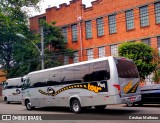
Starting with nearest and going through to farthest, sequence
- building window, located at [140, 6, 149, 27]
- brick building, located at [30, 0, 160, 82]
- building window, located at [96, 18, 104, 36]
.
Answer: brick building, located at [30, 0, 160, 82], building window, located at [140, 6, 149, 27], building window, located at [96, 18, 104, 36]

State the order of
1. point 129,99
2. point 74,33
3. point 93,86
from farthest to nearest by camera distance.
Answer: point 74,33
point 93,86
point 129,99

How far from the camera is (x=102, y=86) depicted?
54.6 ft

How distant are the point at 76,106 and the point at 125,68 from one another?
13.0 ft

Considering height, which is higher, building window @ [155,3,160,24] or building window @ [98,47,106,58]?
building window @ [155,3,160,24]

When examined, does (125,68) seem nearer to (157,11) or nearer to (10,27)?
(157,11)

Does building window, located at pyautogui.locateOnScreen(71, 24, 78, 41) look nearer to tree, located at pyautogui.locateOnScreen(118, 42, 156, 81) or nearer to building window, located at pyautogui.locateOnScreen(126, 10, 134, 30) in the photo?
building window, located at pyautogui.locateOnScreen(126, 10, 134, 30)

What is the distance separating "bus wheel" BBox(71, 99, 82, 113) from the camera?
18178 millimetres

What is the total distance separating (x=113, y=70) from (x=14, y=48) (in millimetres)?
28202

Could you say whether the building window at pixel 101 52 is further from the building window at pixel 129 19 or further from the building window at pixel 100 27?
the building window at pixel 129 19

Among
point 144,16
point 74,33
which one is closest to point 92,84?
point 144,16

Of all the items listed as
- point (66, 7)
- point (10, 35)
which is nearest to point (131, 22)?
point (66, 7)

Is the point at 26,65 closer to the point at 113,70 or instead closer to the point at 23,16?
the point at 23,16

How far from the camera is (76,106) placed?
18484 mm

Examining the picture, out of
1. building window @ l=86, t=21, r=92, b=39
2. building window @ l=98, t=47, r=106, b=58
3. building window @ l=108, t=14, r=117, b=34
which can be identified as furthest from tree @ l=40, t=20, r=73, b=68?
building window @ l=108, t=14, r=117, b=34
